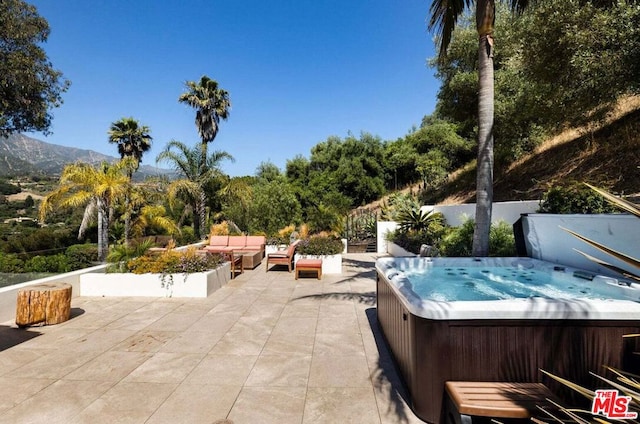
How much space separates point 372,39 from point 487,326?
14.9 m

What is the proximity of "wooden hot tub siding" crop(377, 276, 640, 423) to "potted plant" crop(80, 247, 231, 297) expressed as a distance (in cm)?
532

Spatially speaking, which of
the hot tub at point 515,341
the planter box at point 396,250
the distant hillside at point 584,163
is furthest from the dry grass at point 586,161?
the hot tub at point 515,341

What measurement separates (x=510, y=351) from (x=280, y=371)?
2.30 meters

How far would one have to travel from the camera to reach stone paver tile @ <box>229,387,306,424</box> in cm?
277

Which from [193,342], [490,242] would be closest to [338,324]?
[193,342]

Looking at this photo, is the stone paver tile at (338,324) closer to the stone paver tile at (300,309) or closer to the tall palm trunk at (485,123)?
the stone paver tile at (300,309)

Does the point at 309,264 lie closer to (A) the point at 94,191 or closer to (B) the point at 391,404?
(B) the point at 391,404

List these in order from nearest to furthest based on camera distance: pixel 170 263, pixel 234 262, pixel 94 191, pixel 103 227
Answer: pixel 170 263 → pixel 234 262 → pixel 94 191 → pixel 103 227

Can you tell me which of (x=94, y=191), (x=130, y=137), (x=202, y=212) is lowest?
(x=202, y=212)

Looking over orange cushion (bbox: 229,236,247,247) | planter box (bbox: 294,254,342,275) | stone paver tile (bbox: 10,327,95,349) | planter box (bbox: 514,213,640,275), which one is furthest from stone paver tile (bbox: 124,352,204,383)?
orange cushion (bbox: 229,236,247,247)

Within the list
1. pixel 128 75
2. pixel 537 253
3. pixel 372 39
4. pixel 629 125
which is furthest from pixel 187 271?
pixel 629 125

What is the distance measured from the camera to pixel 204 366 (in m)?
3.75

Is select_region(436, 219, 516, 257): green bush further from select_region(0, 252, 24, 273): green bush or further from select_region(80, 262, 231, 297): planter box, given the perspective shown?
select_region(0, 252, 24, 273): green bush

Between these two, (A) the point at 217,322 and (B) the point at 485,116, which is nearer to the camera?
(A) the point at 217,322
